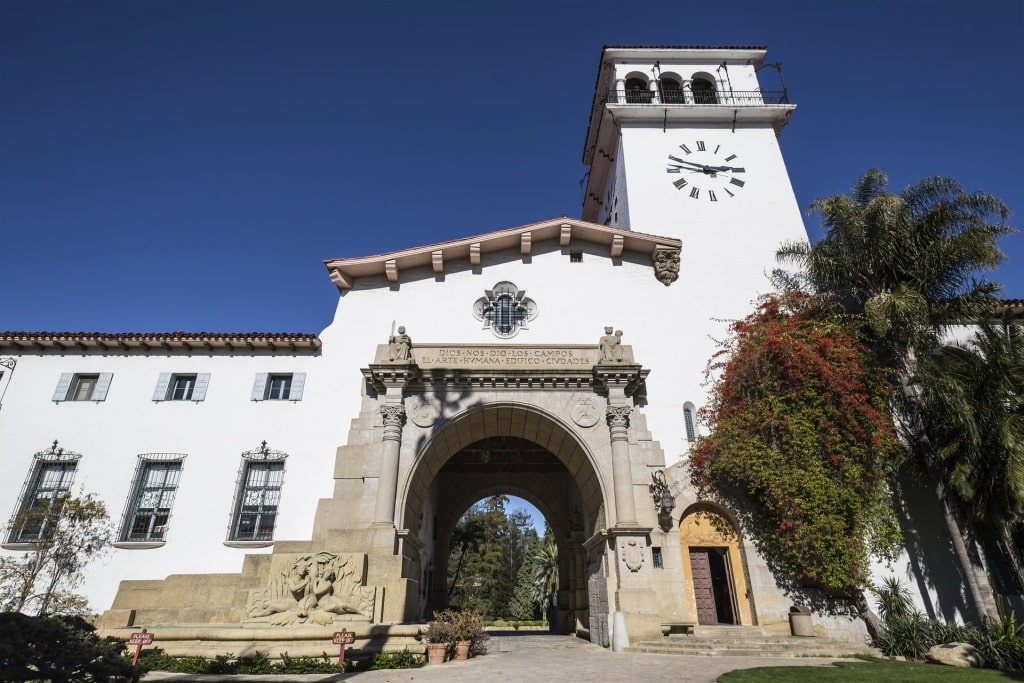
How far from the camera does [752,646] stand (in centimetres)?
1230

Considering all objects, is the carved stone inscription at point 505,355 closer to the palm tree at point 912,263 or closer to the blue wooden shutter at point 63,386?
the palm tree at point 912,263

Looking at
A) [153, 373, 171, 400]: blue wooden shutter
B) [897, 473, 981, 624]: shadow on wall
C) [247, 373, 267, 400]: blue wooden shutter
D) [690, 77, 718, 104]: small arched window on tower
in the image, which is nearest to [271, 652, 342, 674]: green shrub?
[247, 373, 267, 400]: blue wooden shutter

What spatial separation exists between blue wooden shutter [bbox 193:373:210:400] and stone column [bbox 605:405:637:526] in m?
12.5

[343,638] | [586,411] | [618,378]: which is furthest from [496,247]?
[343,638]

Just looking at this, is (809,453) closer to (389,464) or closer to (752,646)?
(752,646)

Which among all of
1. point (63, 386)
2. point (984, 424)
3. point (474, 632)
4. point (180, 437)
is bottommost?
point (474, 632)

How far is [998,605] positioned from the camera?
45.3 ft

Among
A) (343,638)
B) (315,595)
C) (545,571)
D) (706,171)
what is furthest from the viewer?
(545,571)

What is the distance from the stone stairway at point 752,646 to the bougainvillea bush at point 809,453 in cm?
161

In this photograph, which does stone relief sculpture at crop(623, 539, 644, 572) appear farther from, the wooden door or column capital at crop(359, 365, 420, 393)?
column capital at crop(359, 365, 420, 393)

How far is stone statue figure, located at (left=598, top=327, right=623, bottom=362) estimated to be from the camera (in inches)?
643

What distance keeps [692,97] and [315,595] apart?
26.2m

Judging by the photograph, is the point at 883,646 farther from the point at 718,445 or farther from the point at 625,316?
the point at 625,316

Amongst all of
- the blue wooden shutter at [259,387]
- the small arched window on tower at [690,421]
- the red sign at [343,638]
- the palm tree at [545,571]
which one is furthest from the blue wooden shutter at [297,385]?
the palm tree at [545,571]
